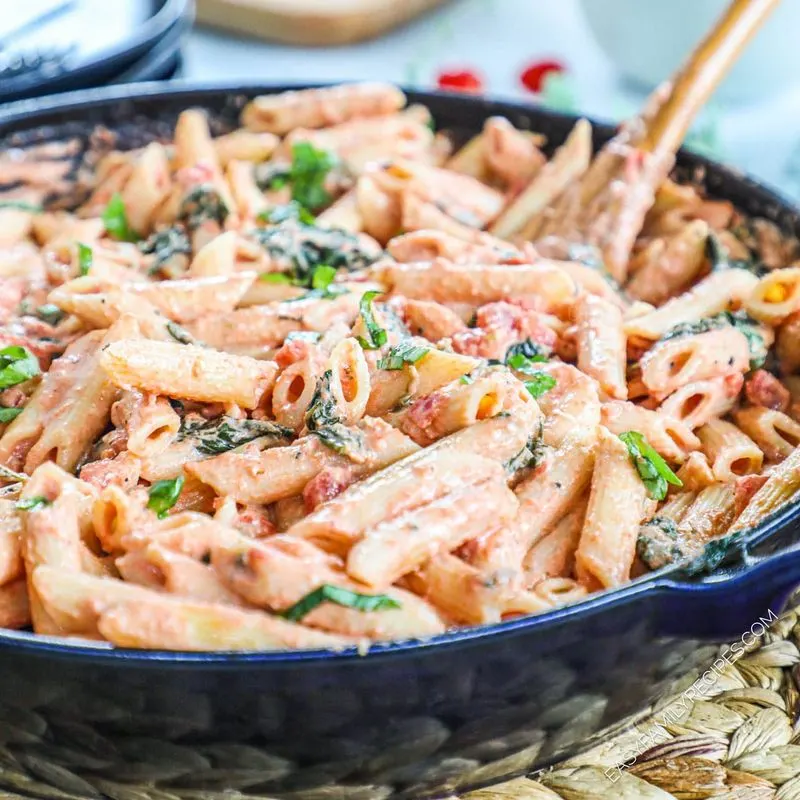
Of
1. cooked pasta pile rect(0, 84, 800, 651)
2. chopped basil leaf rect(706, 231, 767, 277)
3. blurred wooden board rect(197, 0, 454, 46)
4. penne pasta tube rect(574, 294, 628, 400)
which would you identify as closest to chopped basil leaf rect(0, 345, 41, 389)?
cooked pasta pile rect(0, 84, 800, 651)

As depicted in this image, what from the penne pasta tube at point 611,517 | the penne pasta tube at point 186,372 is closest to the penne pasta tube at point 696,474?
the penne pasta tube at point 611,517

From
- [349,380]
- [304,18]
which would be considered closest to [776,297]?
[349,380]

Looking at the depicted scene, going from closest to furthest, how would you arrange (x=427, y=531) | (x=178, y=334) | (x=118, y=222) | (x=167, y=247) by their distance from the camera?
(x=427, y=531) → (x=178, y=334) → (x=167, y=247) → (x=118, y=222)

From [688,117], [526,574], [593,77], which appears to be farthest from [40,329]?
[593,77]

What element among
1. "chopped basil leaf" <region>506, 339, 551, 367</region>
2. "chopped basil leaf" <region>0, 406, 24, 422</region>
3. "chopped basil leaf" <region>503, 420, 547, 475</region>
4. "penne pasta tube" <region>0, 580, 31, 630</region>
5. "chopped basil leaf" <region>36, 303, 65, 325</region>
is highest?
"chopped basil leaf" <region>506, 339, 551, 367</region>

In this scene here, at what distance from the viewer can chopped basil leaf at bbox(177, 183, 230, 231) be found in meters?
2.56

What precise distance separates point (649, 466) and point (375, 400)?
0.47 m

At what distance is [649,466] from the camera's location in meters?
1.82

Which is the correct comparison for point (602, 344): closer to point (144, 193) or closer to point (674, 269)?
point (674, 269)

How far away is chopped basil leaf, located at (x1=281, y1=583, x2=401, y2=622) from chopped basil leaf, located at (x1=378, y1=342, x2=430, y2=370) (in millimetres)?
513

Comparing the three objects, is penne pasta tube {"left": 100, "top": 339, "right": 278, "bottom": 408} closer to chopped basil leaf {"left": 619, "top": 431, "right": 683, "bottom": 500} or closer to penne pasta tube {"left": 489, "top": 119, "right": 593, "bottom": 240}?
chopped basil leaf {"left": 619, "top": 431, "right": 683, "bottom": 500}

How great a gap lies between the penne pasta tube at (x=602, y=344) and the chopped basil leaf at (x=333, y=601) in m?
0.74

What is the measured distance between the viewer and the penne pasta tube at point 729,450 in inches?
76.4

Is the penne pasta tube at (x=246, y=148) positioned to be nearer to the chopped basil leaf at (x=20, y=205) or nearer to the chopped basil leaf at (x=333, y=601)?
the chopped basil leaf at (x=20, y=205)
